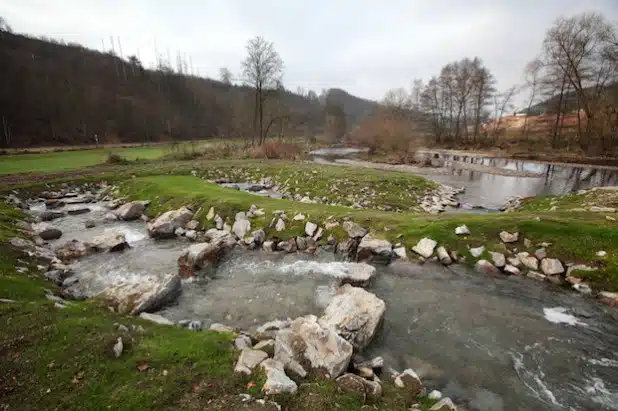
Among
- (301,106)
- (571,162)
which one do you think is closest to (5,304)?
(571,162)

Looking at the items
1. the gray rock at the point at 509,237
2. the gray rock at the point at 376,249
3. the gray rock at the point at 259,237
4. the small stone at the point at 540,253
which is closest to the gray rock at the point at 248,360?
the gray rock at the point at 376,249

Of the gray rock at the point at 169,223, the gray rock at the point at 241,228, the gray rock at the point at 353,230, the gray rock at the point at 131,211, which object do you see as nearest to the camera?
the gray rock at the point at 353,230

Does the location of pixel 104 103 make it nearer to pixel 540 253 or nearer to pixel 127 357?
pixel 127 357

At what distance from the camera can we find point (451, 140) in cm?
7000

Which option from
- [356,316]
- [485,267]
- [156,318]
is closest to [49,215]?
[156,318]

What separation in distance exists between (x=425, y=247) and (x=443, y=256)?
66cm

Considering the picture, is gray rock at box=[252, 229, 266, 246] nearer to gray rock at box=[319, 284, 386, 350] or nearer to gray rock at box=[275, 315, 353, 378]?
gray rock at box=[319, 284, 386, 350]

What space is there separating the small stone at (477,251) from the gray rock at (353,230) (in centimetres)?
385

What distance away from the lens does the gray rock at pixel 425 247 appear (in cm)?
1105

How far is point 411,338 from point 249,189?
19111 millimetres

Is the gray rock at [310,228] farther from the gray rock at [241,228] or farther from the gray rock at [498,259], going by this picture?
the gray rock at [498,259]

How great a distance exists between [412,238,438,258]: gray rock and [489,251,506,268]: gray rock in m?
1.82

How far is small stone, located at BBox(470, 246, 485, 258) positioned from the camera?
35.1 feet

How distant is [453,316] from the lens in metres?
8.02
